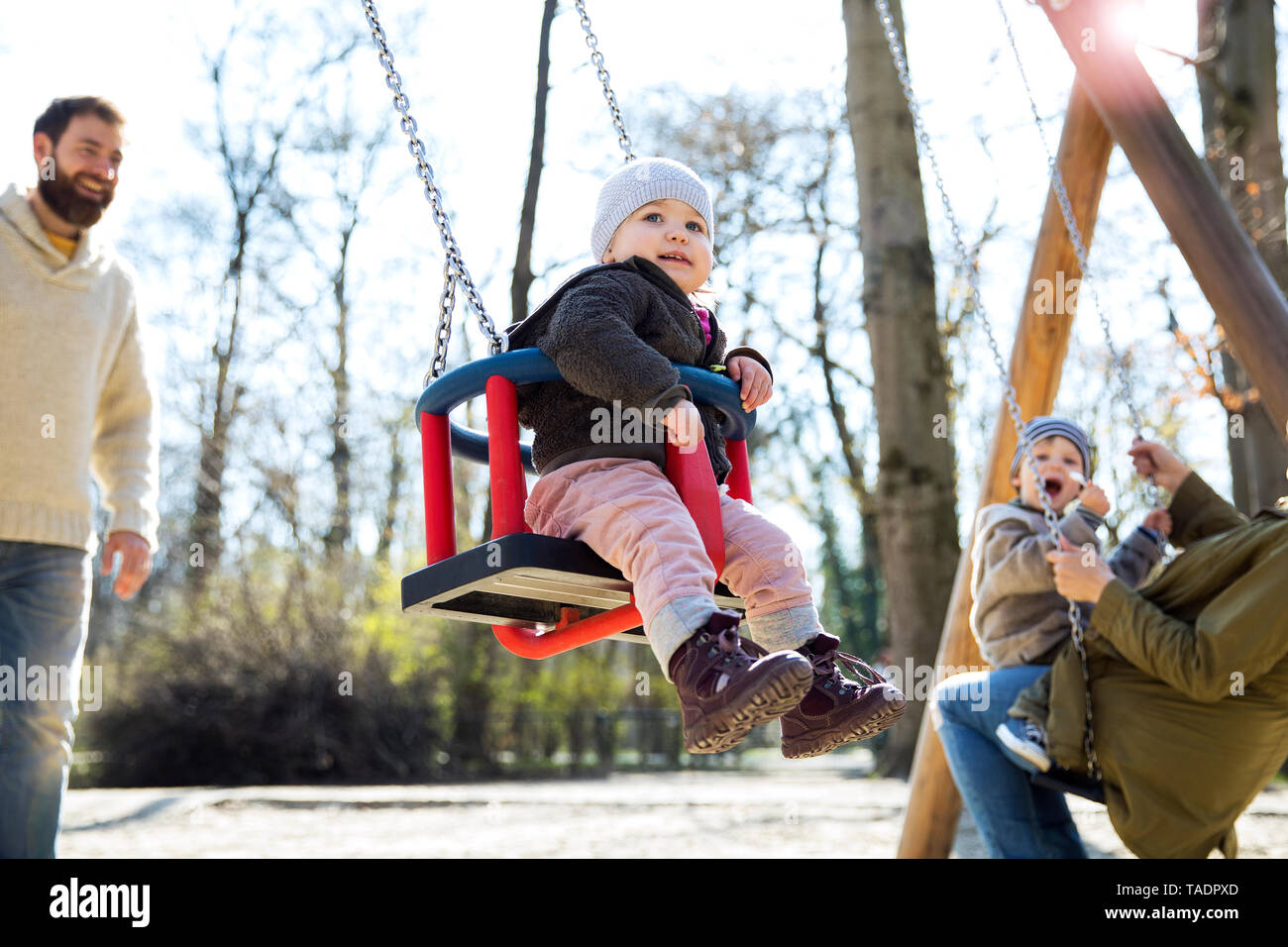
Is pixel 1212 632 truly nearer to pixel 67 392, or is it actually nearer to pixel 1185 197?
pixel 1185 197

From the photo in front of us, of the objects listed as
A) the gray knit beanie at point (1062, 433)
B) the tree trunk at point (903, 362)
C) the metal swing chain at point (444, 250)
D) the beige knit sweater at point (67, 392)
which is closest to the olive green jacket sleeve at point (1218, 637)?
the gray knit beanie at point (1062, 433)

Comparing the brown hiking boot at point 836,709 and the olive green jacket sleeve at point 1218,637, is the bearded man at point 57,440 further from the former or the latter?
the olive green jacket sleeve at point 1218,637

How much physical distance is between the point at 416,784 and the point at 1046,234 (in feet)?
26.7

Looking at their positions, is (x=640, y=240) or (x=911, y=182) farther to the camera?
(x=911, y=182)

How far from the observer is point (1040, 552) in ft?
11.0

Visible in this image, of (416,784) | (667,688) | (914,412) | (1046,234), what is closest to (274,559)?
(416,784)

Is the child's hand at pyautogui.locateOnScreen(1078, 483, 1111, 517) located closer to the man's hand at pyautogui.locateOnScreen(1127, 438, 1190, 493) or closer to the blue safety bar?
the man's hand at pyautogui.locateOnScreen(1127, 438, 1190, 493)

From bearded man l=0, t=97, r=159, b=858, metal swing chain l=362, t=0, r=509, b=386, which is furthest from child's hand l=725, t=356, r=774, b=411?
bearded man l=0, t=97, r=159, b=858

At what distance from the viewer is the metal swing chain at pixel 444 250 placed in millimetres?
2332

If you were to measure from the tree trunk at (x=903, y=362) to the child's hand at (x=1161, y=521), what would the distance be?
166 inches

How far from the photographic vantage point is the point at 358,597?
12.7m

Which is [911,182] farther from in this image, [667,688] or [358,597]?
[667,688]

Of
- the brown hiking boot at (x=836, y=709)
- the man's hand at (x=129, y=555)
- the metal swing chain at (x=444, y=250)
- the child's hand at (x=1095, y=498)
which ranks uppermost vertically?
the metal swing chain at (x=444, y=250)

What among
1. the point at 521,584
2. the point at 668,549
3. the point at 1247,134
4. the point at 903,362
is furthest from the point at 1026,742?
the point at 1247,134
